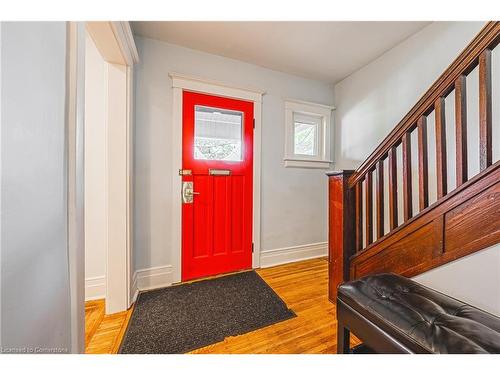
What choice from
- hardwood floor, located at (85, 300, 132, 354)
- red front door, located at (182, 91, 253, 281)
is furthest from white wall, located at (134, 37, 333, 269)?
hardwood floor, located at (85, 300, 132, 354)

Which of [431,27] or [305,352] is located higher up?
[431,27]

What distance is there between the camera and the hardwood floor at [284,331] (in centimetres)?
120

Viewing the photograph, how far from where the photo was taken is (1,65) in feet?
1.45

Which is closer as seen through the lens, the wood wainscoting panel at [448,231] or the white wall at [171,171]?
the wood wainscoting panel at [448,231]

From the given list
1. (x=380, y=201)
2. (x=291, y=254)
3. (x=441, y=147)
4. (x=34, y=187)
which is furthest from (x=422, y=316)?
(x=291, y=254)

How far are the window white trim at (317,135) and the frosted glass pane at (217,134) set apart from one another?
0.67 meters

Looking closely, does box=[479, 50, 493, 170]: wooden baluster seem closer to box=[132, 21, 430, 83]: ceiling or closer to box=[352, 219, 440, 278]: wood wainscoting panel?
box=[352, 219, 440, 278]: wood wainscoting panel

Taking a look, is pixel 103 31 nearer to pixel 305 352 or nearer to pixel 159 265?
pixel 159 265

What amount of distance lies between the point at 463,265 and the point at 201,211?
199 centimetres

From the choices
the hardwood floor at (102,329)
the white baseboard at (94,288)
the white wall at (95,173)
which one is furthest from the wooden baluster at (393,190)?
the white baseboard at (94,288)

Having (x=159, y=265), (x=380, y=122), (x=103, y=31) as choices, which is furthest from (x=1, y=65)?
(x=380, y=122)

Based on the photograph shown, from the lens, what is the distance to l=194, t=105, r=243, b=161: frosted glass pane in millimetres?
2117

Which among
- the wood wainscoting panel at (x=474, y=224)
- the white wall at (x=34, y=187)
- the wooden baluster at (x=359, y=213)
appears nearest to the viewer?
the white wall at (x=34, y=187)

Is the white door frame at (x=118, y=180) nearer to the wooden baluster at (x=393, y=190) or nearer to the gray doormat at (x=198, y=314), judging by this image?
the gray doormat at (x=198, y=314)
